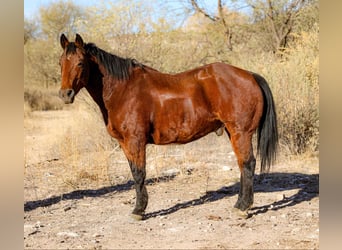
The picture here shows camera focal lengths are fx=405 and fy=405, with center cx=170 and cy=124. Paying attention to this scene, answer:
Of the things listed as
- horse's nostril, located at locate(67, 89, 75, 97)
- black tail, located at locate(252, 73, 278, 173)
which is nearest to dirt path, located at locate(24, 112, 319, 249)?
black tail, located at locate(252, 73, 278, 173)

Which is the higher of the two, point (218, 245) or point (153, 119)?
point (153, 119)

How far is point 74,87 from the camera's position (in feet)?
13.3

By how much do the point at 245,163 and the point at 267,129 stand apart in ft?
1.47

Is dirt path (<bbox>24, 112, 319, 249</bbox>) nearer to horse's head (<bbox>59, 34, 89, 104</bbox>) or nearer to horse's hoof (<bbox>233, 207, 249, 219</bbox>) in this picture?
horse's hoof (<bbox>233, 207, 249, 219</bbox>)

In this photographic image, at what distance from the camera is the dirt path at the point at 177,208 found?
151 inches

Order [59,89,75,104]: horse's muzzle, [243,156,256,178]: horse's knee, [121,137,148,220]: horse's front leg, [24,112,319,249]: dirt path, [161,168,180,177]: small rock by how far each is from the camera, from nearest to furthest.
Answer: [24,112,319,249]: dirt path, [59,89,75,104]: horse's muzzle, [121,137,148,220]: horse's front leg, [243,156,256,178]: horse's knee, [161,168,180,177]: small rock

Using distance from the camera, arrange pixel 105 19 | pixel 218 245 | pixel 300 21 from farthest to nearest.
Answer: pixel 300 21 < pixel 105 19 < pixel 218 245

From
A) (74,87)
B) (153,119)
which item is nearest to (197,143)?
(153,119)

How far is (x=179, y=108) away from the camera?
14.4 feet

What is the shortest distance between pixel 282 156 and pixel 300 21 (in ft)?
24.2

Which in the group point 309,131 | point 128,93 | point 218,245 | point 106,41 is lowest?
point 218,245

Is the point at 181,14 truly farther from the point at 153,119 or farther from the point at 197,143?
the point at 153,119

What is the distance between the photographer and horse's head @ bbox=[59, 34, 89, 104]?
397 centimetres

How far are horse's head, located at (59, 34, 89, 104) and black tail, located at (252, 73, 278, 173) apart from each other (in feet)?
6.23
